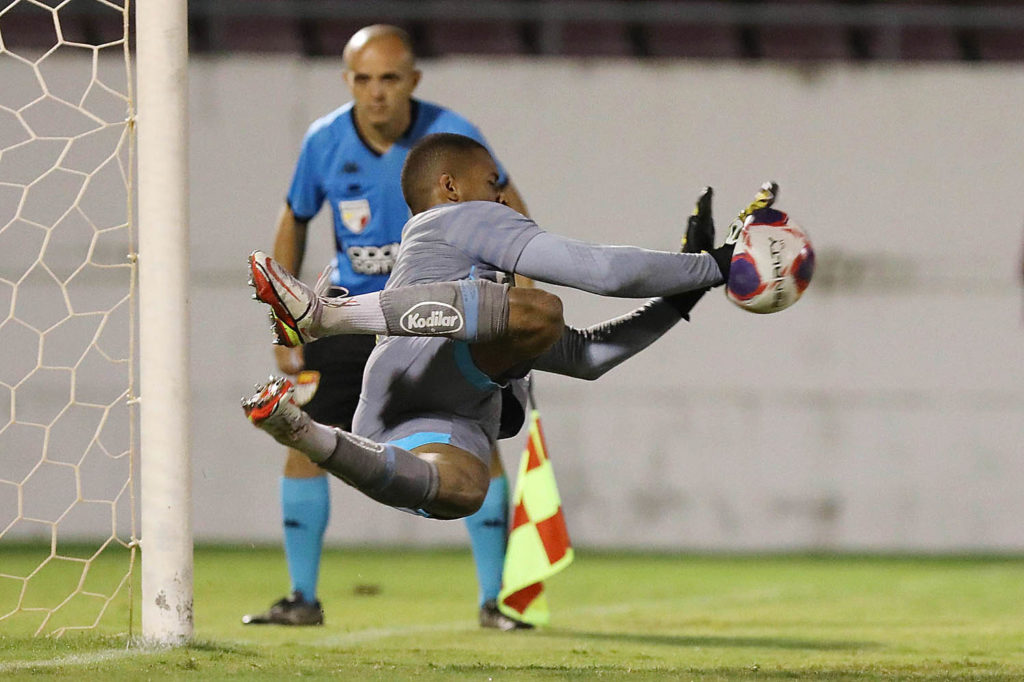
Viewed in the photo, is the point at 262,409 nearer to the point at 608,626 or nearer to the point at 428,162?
the point at 428,162

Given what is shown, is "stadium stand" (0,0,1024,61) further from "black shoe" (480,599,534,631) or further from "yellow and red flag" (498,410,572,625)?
"black shoe" (480,599,534,631)

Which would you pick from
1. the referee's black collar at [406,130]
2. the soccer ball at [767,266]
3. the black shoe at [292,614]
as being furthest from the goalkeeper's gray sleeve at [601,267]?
the black shoe at [292,614]

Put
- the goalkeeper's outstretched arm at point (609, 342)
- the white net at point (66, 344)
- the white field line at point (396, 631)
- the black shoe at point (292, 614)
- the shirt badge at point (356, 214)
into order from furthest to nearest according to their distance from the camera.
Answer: the white net at point (66, 344) < the shirt badge at point (356, 214) < the black shoe at point (292, 614) < the goalkeeper's outstretched arm at point (609, 342) < the white field line at point (396, 631)

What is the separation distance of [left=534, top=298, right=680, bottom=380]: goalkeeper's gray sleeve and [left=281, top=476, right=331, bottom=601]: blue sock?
136 cm

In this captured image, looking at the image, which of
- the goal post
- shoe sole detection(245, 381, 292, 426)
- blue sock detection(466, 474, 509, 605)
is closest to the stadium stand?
blue sock detection(466, 474, 509, 605)

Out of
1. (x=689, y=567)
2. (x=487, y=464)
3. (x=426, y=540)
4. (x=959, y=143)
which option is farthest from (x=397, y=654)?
(x=959, y=143)

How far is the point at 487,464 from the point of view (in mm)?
3301

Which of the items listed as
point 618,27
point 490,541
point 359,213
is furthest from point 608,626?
point 618,27

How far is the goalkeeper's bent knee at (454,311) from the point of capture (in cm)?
304

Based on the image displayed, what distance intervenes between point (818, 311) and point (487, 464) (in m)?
5.32

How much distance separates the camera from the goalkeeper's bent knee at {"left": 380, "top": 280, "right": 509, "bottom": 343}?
304 centimetres

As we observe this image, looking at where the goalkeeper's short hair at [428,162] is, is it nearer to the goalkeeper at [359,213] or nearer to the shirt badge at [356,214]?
the goalkeeper at [359,213]

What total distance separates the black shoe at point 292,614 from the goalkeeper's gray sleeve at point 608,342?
1362 mm

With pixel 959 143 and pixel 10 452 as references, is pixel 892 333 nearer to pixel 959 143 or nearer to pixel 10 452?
pixel 959 143
